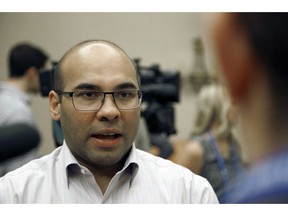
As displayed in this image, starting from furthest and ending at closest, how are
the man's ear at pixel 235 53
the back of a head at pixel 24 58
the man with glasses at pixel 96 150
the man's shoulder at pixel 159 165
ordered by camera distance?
the back of a head at pixel 24 58 < the man's shoulder at pixel 159 165 < the man with glasses at pixel 96 150 < the man's ear at pixel 235 53

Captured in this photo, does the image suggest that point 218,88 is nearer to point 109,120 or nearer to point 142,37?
point 142,37

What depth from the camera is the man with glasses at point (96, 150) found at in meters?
1.30

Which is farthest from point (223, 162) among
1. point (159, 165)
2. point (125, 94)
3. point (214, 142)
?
point (125, 94)

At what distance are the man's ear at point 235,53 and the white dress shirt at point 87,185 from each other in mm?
545

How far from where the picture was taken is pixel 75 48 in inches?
53.6

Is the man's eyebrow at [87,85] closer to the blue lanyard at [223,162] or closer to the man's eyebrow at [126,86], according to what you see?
the man's eyebrow at [126,86]

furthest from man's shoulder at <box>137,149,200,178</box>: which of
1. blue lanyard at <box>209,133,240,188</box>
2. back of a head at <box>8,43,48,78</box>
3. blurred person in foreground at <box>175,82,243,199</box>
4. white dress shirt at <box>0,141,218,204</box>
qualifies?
back of a head at <box>8,43,48,78</box>

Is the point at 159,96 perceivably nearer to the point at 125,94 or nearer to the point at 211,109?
the point at 211,109

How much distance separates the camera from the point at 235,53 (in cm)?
82

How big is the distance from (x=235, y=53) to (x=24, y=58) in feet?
3.07

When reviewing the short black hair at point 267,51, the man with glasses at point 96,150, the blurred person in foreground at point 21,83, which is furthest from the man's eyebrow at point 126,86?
the short black hair at point 267,51

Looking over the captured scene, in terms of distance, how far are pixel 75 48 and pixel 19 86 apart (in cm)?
30

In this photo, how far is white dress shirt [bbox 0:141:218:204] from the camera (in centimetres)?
130
